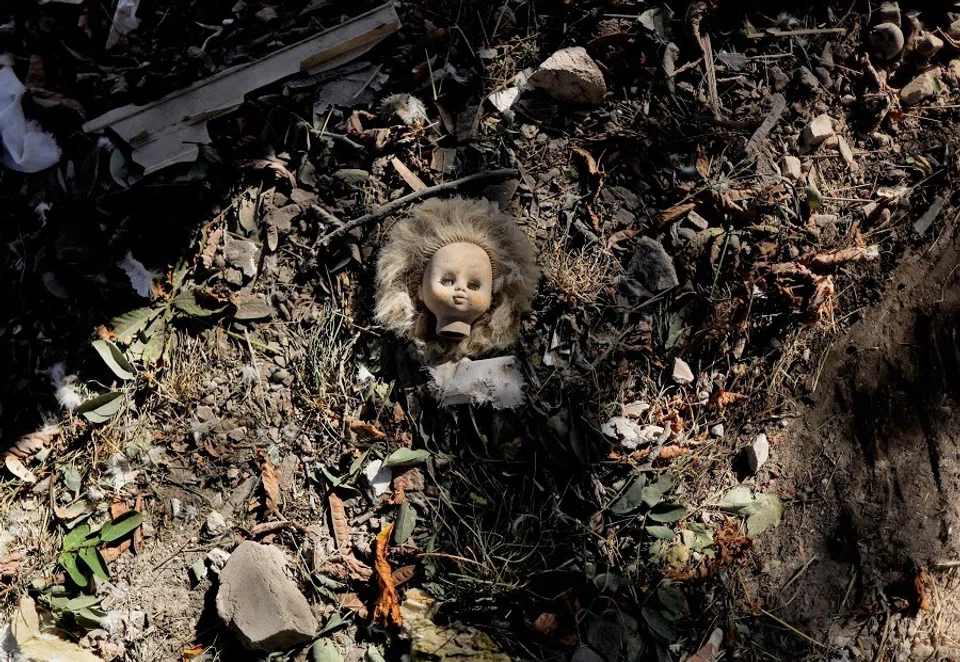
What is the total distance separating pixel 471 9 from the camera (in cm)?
325

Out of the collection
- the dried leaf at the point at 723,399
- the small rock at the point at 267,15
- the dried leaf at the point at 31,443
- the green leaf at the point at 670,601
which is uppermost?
the small rock at the point at 267,15

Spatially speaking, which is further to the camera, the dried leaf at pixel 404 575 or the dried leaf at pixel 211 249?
the dried leaf at pixel 211 249

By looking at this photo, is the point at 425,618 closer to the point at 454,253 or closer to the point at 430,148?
the point at 454,253

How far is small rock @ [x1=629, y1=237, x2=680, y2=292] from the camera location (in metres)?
3.03

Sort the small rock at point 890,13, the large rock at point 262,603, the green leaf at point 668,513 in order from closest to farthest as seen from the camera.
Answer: the large rock at point 262,603, the green leaf at point 668,513, the small rock at point 890,13

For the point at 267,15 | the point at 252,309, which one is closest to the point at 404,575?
the point at 252,309

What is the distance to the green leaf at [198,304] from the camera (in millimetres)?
3086

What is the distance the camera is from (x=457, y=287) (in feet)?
9.37

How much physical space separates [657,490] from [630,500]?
110 mm

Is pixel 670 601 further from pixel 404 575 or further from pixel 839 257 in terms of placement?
pixel 839 257

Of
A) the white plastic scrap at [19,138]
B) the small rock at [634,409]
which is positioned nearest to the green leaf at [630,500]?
the small rock at [634,409]

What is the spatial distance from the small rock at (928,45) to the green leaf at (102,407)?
11.6 feet

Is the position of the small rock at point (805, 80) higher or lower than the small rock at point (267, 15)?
lower

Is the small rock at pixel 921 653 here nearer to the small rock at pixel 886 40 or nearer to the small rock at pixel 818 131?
the small rock at pixel 818 131
